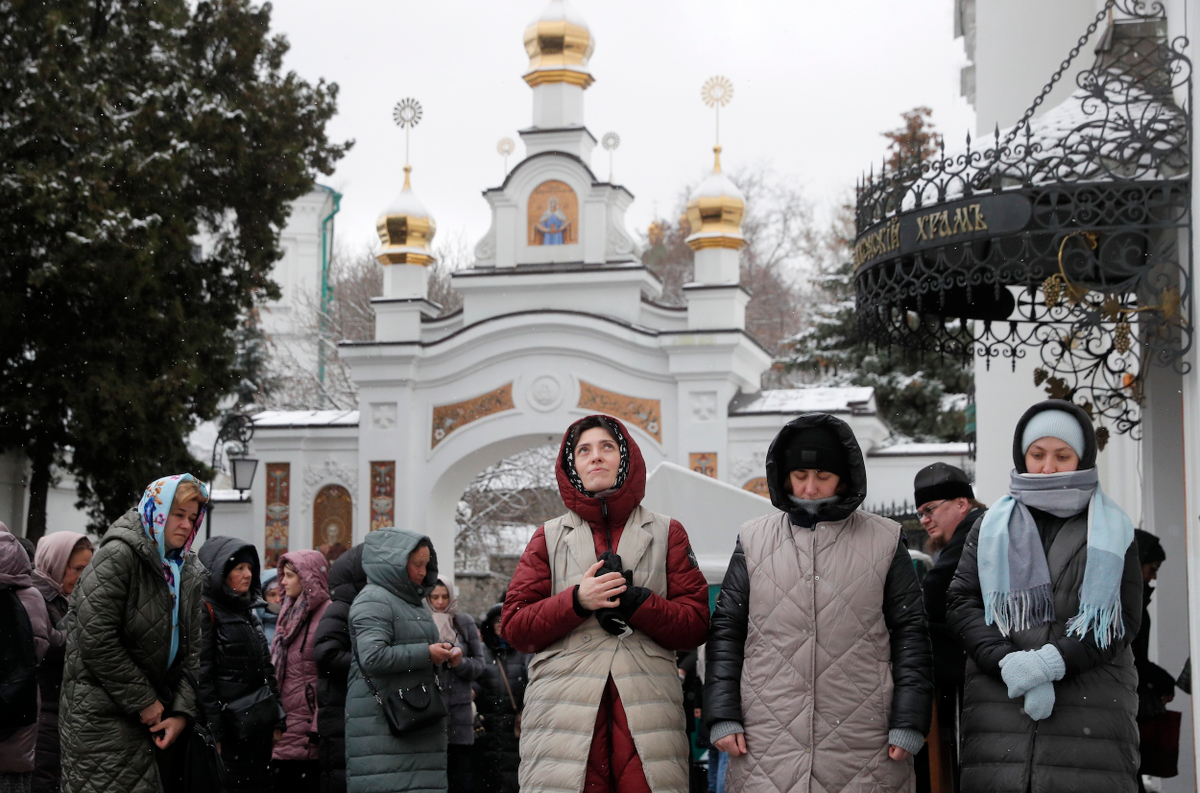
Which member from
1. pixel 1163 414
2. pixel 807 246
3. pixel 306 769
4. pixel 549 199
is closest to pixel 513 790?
pixel 306 769

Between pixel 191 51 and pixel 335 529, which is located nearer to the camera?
pixel 191 51

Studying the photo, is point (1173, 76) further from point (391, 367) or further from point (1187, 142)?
point (391, 367)

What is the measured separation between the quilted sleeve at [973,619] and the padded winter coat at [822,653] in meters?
0.16

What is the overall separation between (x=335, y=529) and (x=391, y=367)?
8.06 ft

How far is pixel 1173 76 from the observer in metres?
5.85

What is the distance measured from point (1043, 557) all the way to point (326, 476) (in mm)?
16460

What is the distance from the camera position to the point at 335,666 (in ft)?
20.4

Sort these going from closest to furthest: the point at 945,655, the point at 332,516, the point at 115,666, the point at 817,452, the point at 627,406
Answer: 1. the point at 817,452
2. the point at 115,666
3. the point at 945,655
4. the point at 627,406
5. the point at 332,516

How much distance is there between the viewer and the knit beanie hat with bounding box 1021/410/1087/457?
4.18 meters

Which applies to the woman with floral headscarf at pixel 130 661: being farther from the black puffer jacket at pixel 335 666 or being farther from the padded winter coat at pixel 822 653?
the padded winter coat at pixel 822 653

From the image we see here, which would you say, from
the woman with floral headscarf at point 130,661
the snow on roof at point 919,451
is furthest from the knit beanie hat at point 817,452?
the snow on roof at point 919,451

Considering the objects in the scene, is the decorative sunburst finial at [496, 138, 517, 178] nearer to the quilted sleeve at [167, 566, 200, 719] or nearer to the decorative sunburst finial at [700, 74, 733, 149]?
the decorative sunburst finial at [700, 74, 733, 149]

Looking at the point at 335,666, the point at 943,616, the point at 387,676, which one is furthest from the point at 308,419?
the point at 943,616

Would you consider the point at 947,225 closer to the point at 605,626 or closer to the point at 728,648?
the point at 728,648
